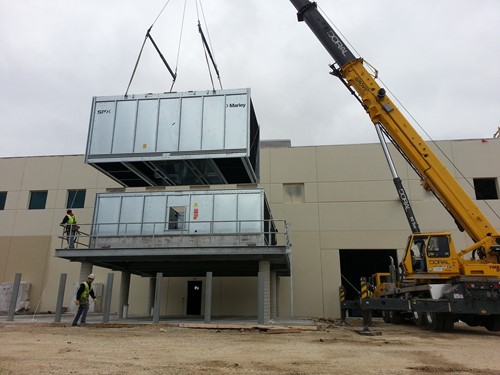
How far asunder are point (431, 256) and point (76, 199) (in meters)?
22.2

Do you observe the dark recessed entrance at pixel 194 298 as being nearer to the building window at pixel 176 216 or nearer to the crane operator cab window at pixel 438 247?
the building window at pixel 176 216

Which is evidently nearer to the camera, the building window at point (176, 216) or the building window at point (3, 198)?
the building window at point (176, 216)

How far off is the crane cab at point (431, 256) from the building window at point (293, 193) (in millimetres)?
10554

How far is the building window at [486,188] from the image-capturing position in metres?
23.8

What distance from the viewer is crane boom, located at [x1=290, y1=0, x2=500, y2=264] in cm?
1373

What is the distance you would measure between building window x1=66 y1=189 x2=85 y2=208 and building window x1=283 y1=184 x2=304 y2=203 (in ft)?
44.3

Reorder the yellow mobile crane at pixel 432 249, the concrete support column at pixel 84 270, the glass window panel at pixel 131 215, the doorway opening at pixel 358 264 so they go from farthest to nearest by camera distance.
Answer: the doorway opening at pixel 358 264 < the concrete support column at pixel 84 270 < the glass window panel at pixel 131 215 < the yellow mobile crane at pixel 432 249

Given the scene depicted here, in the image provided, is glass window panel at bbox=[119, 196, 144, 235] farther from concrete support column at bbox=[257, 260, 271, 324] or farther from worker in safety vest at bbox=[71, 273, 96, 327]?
concrete support column at bbox=[257, 260, 271, 324]

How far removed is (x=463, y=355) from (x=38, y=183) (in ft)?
88.4

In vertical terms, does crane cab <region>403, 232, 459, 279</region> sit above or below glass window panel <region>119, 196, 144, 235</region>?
below

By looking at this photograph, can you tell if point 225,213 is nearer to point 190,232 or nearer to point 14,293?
point 190,232

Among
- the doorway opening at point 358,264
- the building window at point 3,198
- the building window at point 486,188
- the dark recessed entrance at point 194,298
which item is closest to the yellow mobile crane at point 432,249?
the doorway opening at point 358,264

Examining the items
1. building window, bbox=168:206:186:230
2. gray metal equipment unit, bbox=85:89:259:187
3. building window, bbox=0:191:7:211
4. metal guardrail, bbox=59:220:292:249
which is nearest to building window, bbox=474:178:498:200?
metal guardrail, bbox=59:220:292:249

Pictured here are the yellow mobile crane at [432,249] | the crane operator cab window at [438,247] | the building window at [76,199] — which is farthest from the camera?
the building window at [76,199]
